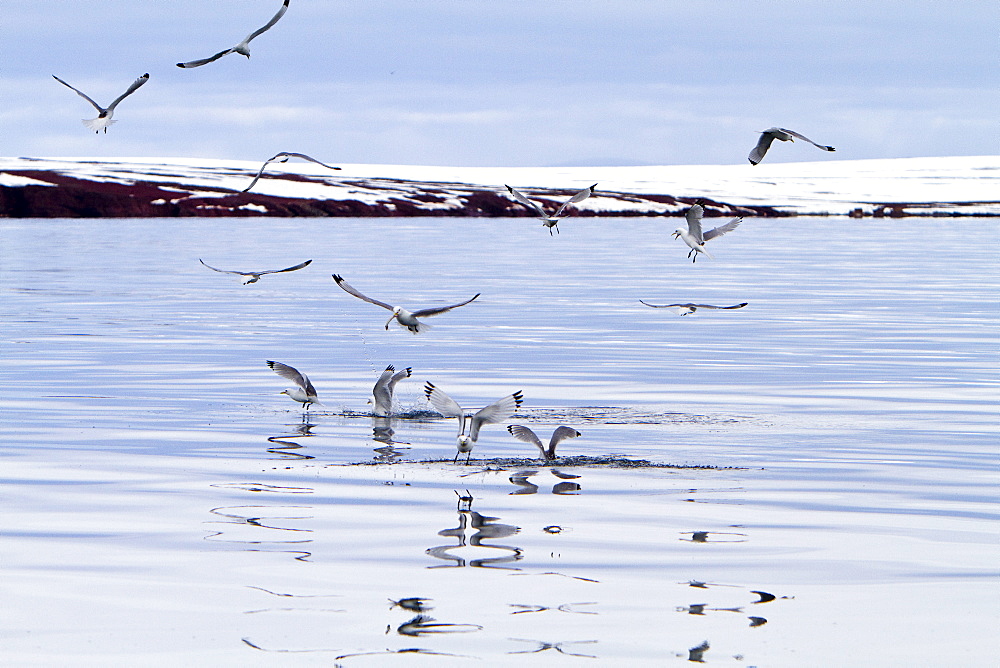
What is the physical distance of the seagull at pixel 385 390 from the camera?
618 inches

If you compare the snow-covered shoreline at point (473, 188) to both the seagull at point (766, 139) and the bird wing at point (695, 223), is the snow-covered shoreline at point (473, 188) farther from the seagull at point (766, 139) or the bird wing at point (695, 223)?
the seagull at point (766, 139)

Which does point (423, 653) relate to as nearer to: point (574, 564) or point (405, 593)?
point (405, 593)

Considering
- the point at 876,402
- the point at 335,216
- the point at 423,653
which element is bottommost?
the point at 423,653

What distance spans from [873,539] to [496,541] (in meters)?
2.34

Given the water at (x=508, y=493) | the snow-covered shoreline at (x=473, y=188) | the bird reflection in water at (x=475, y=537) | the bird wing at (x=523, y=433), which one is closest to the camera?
the water at (x=508, y=493)

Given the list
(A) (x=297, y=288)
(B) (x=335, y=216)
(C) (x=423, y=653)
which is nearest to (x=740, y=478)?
(C) (x=423, y=653)

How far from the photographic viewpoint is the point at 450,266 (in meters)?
41.2

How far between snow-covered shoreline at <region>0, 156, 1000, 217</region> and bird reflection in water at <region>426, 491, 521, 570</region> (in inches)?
3204

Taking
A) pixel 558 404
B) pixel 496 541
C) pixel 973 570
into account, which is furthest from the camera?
pixel 558 404

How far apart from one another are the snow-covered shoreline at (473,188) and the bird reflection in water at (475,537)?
81.4 meters

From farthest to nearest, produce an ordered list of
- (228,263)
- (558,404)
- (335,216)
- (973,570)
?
(335,216) → (228,263) → (558,404) → (973,570)

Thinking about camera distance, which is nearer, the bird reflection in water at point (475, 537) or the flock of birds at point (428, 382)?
the bird reflection in water at point (475, 537)

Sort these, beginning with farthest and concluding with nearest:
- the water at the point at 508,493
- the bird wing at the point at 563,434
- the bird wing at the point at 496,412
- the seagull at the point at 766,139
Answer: the seagull at the point at 766,139 → the bird wing at the point at 563,434 → the bird wing at the point at 496,412 → the water at the point at 508,493

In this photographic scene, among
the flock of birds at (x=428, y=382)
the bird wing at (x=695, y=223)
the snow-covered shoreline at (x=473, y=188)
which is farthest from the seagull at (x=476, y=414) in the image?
the snow-covered shoreline at (x=473, y=188)
